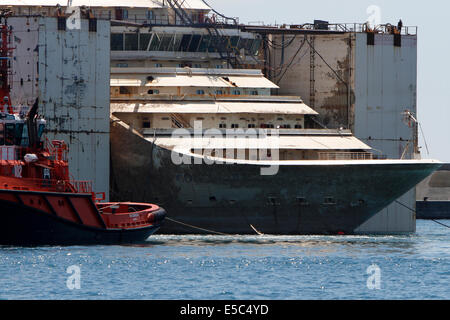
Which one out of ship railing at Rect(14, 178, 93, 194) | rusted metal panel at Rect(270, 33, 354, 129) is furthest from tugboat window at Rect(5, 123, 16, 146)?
rusted metal panel at Rect(270, 33, 354, 129)

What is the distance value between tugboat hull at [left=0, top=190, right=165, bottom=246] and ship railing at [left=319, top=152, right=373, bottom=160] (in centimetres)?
1339

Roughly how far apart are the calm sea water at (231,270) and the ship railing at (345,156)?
17.2ft

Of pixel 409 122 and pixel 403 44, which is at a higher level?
pixel 403 44

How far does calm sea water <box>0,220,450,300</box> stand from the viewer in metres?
41.6

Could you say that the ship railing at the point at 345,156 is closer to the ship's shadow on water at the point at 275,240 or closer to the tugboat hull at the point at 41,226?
the ship's shadow on water at the point at 275,240

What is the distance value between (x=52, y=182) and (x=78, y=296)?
1739 centimetres

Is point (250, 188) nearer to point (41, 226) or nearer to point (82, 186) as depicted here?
point (82, 186)

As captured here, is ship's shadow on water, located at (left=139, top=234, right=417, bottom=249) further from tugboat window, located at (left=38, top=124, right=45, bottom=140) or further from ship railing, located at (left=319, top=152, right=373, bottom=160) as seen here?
tugboat window, located at (left=38, top=124, right=45, bottom=140)

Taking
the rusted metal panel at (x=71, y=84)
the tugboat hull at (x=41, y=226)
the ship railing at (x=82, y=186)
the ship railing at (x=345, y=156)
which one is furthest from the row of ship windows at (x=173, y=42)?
the tugboat hull at (x=41, y=226)

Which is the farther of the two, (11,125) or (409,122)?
(409,122)

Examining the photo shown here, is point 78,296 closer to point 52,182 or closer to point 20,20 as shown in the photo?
point 52,182

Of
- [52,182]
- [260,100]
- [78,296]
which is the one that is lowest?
[78,296]
